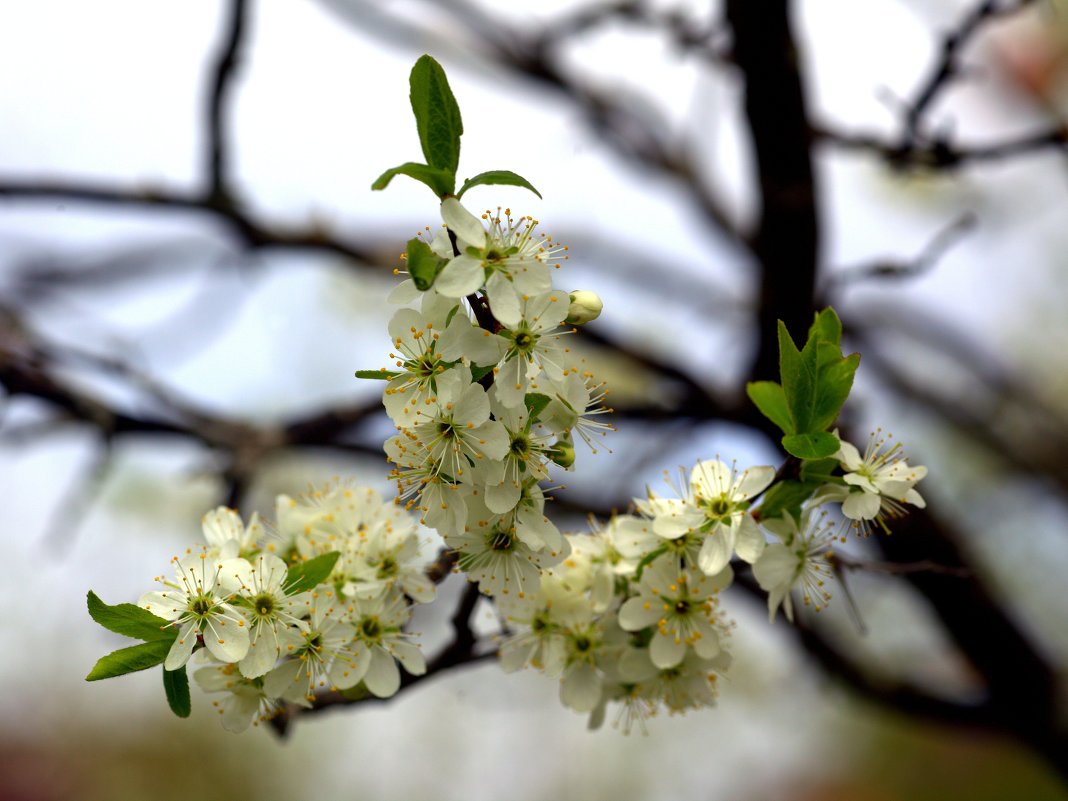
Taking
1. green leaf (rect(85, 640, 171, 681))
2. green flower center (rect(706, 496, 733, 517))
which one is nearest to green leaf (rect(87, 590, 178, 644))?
green leaf (rect(85, 640, 171, 681))

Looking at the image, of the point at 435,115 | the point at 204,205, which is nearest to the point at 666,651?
the point at 435,115

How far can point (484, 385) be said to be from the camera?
82 centimetres

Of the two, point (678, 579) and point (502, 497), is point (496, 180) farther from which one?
point (678, 579)

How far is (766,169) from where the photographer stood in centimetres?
207

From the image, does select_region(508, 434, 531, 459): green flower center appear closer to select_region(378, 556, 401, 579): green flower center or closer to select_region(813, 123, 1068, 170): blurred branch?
select_region(378, 556, 401, 579): green flower center

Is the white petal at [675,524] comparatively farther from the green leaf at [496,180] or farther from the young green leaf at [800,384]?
the green leaf at [496,180]

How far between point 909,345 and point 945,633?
4.99 feet

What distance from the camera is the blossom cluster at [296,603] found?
0.89 metres

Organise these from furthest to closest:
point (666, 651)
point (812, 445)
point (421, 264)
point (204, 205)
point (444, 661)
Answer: point (204, 205) → point (444, 661) → point (666, 651) → point (812, 445) → point (421, 264)

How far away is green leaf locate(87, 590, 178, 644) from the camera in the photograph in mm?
858

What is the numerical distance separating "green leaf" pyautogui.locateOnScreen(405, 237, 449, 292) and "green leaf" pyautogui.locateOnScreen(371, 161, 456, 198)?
0.06 metres

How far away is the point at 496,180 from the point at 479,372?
6.9 inches

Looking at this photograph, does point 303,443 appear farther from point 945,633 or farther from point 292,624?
point 945,633

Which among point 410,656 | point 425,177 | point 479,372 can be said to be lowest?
point 410,656
